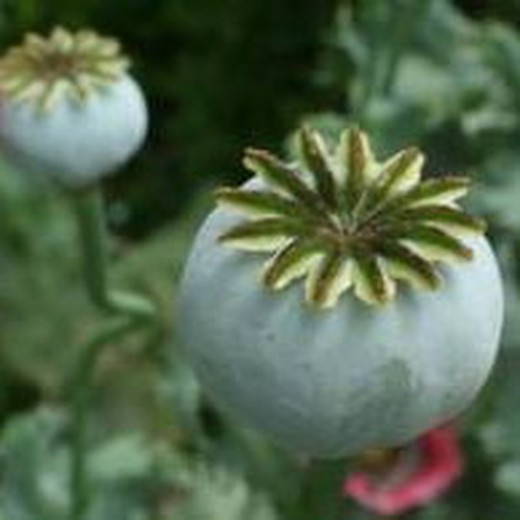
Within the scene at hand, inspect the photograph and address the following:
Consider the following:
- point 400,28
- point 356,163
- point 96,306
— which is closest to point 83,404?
point 96,306

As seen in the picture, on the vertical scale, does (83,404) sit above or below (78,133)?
below

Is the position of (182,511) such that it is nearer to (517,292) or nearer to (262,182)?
(517,292)

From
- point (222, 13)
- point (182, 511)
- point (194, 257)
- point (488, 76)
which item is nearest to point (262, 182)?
point (194, 257)

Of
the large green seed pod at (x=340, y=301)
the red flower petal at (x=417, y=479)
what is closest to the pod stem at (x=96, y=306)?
the red flower petal at (x=417, y=479)

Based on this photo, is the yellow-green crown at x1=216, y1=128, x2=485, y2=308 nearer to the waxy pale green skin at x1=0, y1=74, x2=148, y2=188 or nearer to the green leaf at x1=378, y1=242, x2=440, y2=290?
the green leaf at x1=378, y1=242, x2=440, y2=290

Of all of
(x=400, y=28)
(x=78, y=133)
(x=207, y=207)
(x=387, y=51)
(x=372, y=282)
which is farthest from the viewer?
(x=207, y=207)

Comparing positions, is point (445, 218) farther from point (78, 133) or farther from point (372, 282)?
point (78, 133)

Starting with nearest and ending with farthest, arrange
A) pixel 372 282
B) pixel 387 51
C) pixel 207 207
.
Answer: pixel 372 282, pixel 387 51, pixel 207 207
